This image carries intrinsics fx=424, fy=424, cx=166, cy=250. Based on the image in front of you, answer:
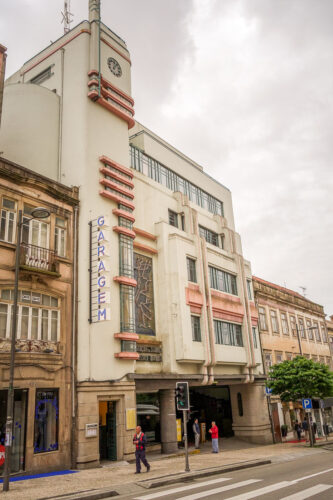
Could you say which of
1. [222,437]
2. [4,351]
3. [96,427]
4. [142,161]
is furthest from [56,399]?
[222,437]

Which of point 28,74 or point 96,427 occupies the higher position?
point 28,74

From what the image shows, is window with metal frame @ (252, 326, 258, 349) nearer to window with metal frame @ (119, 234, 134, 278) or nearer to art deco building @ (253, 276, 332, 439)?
art deco building @ (253, 276, 332, 439)

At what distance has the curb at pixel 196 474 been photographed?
44.6 ft

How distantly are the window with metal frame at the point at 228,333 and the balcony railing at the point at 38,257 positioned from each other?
12.9 m

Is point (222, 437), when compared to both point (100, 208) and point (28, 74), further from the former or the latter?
point (28, 74)

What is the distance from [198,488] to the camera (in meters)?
12.6

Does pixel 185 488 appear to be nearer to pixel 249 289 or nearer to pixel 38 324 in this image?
pixel 38 324

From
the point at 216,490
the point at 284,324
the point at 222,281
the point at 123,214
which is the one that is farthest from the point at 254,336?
the point at 216,490

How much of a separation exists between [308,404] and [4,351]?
759 inches

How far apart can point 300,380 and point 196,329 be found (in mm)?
8516

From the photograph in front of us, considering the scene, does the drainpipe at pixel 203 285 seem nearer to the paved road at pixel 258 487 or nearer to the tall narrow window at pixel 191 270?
the tall narrow window at pixel 191 270

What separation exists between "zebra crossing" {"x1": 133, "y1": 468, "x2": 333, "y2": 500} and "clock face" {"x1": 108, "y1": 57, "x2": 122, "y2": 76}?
22237 millimetres

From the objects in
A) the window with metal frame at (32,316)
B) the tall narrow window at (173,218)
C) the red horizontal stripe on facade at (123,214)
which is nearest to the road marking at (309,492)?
the window with metal frame at (32,316)

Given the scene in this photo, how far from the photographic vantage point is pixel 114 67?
84.4 feet
